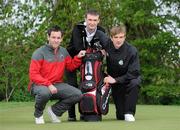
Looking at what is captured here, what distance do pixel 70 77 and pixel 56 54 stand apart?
22.2 inches

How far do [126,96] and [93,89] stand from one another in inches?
17.6

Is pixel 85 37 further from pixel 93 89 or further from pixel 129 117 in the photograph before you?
pixel 129 117

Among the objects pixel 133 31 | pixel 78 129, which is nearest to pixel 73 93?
pixel 78 129

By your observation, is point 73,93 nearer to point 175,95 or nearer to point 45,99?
point 45,99

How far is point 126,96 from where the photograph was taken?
303 inches

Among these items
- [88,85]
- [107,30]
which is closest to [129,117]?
[88,85]

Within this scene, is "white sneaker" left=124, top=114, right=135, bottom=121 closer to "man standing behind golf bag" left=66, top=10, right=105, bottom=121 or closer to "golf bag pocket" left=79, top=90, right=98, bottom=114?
"golf bag pocket" left=79, top=90, right=98, bottom=114

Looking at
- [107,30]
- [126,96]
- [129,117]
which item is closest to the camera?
[129,117]

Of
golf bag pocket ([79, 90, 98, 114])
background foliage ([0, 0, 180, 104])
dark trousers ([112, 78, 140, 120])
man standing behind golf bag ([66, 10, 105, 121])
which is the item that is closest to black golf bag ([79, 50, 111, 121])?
golf bag pocket ([79, 90, 98, 114])

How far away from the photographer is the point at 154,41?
642 inches

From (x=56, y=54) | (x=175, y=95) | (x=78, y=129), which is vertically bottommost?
(x=175, y=95)

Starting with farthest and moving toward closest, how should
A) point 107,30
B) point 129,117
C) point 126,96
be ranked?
1. point 107,30
2. point 126,96
3. point 129,117

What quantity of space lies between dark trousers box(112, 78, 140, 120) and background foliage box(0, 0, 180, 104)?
26.9 feet

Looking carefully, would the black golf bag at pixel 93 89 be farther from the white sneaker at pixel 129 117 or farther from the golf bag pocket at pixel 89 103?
the white sneaker at pixel 129 117
